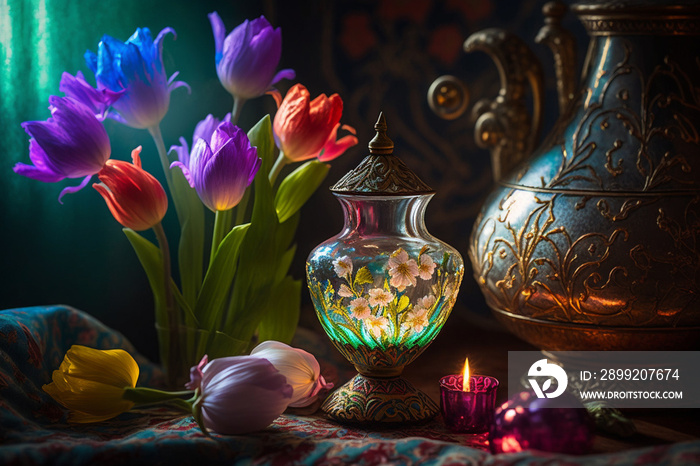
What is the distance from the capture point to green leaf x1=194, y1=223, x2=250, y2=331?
0.78m

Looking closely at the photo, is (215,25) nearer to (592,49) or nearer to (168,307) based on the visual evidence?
(168,307)

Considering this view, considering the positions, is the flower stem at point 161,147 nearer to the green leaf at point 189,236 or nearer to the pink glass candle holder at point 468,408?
the green leaf at point 189,236

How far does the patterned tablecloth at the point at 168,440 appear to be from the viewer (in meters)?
0.57

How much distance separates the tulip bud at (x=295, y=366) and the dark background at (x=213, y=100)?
0.31 meters

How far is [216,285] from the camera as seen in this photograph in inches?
31.2

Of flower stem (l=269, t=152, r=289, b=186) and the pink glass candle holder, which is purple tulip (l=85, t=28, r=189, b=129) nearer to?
flower stem (l=269, t=152, r=289, b=186)

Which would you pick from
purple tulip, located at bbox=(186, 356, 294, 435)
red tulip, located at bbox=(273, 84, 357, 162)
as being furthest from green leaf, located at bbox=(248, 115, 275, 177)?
purple tulip, located at bbox=(186, 356, 294, 435)

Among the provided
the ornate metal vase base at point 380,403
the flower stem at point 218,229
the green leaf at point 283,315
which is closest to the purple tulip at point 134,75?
the flower stem at point 218,229

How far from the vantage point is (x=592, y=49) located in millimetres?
826

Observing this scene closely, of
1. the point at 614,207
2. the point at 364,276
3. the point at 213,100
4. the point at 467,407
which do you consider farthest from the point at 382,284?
the point at 213,100

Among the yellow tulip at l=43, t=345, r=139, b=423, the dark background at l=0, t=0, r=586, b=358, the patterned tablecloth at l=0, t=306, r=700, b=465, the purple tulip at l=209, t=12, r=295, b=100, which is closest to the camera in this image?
the patterned tablecloth at l=0, t=306, r=700, b=465

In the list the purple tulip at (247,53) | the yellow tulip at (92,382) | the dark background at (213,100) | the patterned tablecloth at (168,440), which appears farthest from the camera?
the dark background at (213,100)

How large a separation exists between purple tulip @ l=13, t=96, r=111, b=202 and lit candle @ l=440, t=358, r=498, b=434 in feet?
1.25

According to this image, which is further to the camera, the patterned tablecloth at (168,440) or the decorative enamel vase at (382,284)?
the decorative enamel vase at (382,284)
